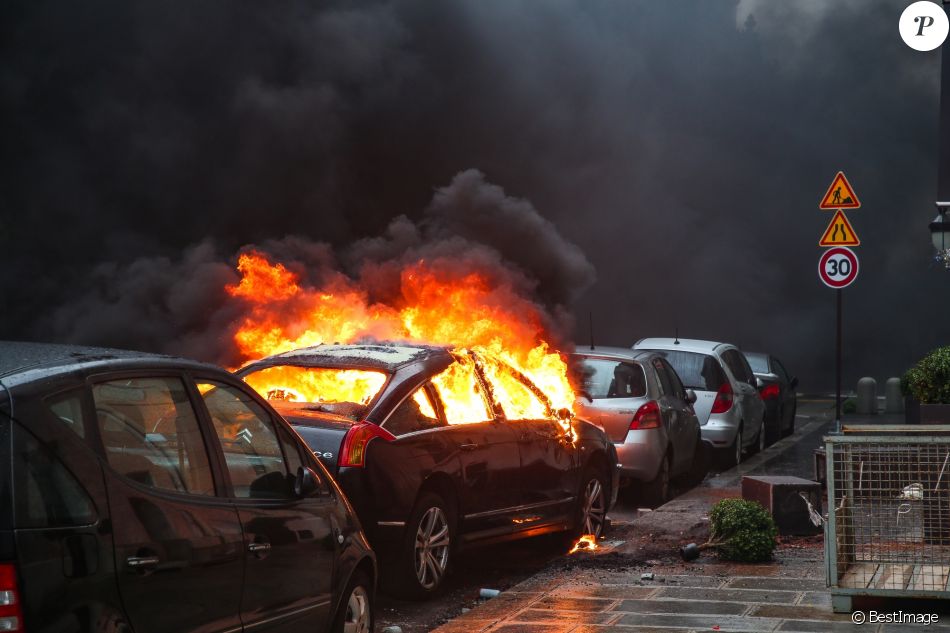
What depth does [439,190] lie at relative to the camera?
48.9ft

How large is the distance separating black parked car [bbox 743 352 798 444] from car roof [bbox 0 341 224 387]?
14.8 meters

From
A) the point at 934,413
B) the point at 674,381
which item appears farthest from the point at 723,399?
the point at 934,413

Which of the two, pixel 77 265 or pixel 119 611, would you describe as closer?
pixel 119 611


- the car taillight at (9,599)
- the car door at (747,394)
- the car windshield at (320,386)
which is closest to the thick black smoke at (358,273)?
the car door at (747,394)

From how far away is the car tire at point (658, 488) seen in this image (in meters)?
12.2

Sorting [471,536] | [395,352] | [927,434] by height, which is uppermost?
[395,352]

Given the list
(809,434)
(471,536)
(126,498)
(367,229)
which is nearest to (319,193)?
(367,229)

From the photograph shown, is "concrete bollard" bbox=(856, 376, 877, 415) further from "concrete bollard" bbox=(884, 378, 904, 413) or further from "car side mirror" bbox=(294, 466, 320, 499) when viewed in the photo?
"car side mirror" bbox=(294, 466, 320, 499)

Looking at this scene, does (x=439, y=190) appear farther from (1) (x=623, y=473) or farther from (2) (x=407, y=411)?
(2) (x=407, y=411)

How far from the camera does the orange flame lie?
35.7ft

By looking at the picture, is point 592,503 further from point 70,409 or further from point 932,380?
Result: point 70,409

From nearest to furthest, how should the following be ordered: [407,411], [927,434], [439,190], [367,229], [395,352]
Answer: [927,434]
[407,411]
[395,352]
[439,190]
[367,229]

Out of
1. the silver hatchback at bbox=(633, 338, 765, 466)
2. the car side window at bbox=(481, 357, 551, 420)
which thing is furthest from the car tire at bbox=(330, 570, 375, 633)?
the silver hatchback at bbox=(633, 338, 765, 466)

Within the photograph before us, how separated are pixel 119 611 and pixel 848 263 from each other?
1420 centimetres
